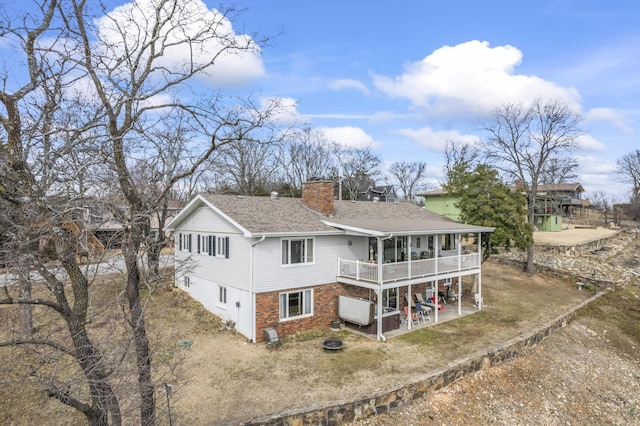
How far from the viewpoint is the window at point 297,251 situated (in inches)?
605

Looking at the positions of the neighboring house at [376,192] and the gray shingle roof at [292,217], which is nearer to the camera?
the gray shingle roof at [292,217]

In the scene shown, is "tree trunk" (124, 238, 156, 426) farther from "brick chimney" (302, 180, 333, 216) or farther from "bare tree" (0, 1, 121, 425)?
"brick chimney" (302, 180, 333, 216)

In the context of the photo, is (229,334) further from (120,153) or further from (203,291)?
(120,153)

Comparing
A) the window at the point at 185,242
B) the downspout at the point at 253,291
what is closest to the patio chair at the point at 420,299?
the downspout at the point at 253,291

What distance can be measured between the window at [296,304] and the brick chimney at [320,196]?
4362 mm

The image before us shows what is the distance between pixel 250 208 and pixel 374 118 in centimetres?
2083

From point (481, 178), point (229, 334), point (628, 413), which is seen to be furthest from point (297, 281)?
point (481, 178)

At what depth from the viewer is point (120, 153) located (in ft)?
22.6

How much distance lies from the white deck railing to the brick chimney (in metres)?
2.88

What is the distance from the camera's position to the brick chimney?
18.4 meters

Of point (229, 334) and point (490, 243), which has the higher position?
point (490, 243)

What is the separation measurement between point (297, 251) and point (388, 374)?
6066 millimetres

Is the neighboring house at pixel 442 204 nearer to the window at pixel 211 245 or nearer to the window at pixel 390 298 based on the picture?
the window at pixel 390 298

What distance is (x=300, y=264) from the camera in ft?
51.2
